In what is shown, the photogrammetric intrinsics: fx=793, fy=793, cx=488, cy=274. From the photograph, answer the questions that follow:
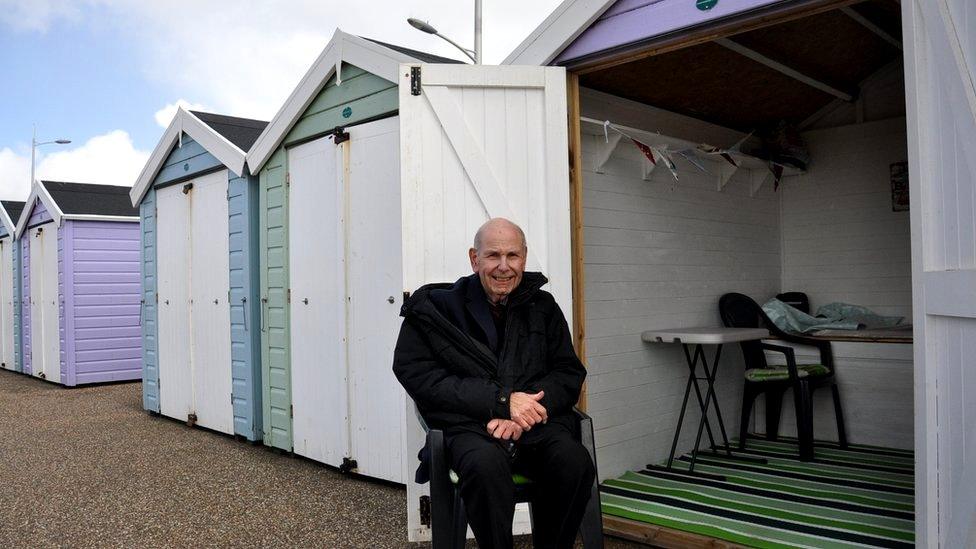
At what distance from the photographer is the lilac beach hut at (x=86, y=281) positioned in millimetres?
9398

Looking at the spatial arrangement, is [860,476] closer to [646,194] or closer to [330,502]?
[646,194]

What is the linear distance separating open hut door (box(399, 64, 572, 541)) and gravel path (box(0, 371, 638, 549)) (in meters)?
0.70

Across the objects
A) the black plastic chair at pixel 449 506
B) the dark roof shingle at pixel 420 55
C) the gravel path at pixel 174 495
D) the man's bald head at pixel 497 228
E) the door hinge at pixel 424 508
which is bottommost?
the gravel path at pixel 174 495

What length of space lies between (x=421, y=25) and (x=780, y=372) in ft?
23.2

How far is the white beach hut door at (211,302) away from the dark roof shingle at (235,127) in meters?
0.36

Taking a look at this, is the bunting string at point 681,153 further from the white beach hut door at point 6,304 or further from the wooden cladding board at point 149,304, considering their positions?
the white beach hut door at point 6,304

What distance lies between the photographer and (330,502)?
4.25 m

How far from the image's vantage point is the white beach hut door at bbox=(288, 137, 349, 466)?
4.86 meters

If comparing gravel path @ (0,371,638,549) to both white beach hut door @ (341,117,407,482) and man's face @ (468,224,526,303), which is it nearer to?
white beach hut door @ (341,117,407,482)

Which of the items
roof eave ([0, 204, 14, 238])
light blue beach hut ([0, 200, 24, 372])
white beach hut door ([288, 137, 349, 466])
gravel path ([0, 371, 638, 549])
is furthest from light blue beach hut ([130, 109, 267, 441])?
light blue beach hut ([0, 200, 24, 372])

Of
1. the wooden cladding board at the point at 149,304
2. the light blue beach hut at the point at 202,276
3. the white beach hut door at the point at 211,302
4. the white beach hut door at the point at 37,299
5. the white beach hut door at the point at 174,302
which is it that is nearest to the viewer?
the light blue beach hut at the point at 202,276

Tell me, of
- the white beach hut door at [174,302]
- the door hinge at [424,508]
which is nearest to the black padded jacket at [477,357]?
the door hinge at [424,508]

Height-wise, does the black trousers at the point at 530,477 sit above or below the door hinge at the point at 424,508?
above

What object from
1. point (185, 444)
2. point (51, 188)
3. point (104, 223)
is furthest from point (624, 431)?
point (51, 188)
